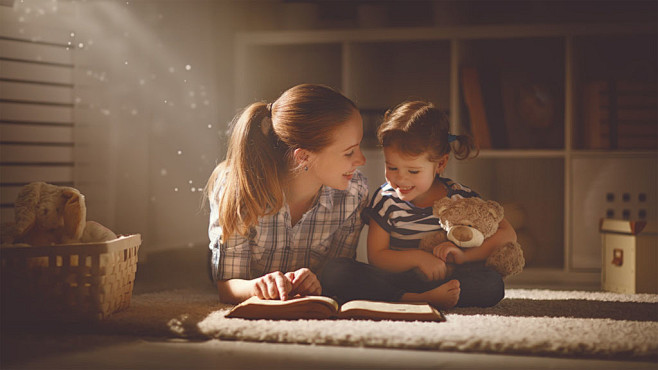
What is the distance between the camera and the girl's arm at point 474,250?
1347 millimetres

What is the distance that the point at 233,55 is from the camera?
89.0 inches

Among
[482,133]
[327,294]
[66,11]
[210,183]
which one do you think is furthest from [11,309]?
[482,133]

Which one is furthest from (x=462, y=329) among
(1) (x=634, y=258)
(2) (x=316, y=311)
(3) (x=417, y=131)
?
(1) (x=634, y=258)

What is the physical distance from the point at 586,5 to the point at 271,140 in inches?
54.4

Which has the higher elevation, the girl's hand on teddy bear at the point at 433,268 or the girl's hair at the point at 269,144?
the girl's hair at the point at 269,144

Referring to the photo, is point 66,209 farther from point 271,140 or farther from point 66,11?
point 66,11

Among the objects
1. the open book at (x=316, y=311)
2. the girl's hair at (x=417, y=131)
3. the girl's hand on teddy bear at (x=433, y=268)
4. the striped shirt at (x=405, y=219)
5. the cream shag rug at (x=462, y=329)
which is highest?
the girl's hair at (x=417, y=131)

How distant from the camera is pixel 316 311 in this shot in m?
1.16

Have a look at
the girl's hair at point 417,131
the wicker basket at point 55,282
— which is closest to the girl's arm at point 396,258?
the girl's hair at point 417,131

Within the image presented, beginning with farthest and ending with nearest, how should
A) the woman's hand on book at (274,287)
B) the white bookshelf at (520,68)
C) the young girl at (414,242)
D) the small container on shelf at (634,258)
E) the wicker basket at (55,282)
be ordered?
Answer: 1. the white bookshelf at (520,68)
2. the small container on shelf at (634,258)
3. the young girl at (414,242)
4. the woman's hand on book at (274,287)
5. the wicker basket at (55,282)

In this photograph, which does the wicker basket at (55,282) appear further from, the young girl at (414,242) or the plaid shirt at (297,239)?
the young girl at (414,242)

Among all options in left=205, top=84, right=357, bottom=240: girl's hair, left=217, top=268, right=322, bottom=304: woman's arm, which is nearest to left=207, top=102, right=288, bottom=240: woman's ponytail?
left=205, top=84, right=357, bottom=240: girl's hair

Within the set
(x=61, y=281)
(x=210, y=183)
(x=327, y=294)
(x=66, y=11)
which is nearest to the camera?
(x=61, y=281)

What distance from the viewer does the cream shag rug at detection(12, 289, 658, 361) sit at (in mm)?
963
